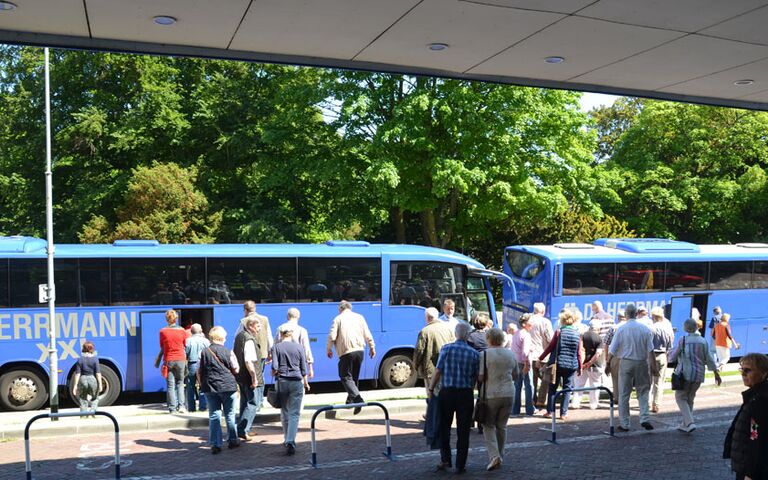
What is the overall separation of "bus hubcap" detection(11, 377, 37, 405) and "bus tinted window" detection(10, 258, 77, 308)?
1.48 m

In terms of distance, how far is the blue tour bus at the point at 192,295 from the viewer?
14.4m

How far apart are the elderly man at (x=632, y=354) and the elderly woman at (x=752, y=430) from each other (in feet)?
13.9

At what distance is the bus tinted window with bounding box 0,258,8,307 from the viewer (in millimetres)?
14266

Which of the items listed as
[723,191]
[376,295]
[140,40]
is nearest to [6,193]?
[376,295]

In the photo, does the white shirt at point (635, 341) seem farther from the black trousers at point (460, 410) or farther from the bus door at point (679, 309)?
the bus door at point (679, 309)

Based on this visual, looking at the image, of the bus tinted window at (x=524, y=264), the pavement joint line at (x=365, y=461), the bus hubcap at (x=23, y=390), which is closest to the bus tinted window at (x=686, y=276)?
the bus tinted window at (x=524, y=264)

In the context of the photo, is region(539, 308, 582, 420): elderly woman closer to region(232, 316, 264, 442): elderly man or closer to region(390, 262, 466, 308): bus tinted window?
region(232, 316, 264, 442): elderly man

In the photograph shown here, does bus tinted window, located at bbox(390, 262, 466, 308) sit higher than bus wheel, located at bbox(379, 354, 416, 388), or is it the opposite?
bus tinted window, located at bbox(390, 262, 466, 308)

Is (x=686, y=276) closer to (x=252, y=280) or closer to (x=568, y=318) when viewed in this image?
(x=568, y=318)

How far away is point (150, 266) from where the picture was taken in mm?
15227

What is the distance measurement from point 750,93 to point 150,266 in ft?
37.7

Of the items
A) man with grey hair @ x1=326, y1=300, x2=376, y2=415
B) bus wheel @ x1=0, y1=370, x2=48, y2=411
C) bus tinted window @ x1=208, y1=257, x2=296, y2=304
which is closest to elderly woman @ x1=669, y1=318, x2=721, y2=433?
man with grey hair @ x1=326, y1=300, x2=376, y2=415

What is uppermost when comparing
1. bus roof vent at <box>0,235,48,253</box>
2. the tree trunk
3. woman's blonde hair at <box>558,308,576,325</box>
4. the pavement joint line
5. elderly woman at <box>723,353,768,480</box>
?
the tree trunk

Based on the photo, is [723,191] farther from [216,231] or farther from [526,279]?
[216,231]
